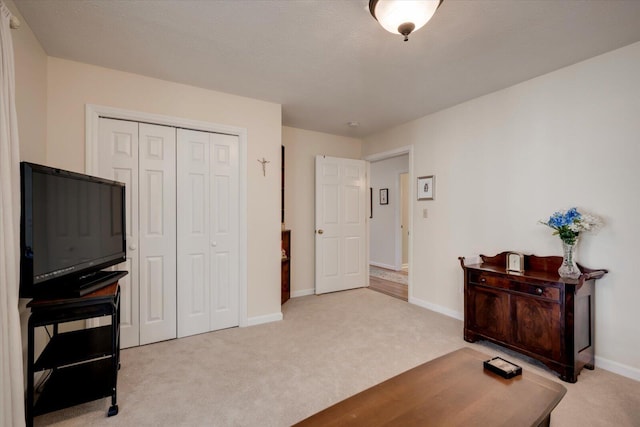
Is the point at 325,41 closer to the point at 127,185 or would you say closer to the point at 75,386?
the point at 127,185

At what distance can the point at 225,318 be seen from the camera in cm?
315

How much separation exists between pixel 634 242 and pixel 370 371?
223 cm

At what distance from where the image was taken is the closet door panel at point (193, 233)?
2.92 m

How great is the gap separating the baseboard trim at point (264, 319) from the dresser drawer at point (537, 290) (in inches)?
94.2

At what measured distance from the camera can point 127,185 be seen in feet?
8.81

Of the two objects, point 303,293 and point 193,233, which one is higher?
point 193,233

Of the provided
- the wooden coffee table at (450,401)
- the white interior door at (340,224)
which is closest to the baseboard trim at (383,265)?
the white interior door at (340,224)

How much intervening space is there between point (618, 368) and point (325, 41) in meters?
3.36

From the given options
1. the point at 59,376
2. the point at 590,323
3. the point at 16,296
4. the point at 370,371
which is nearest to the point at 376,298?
the point at 370,371

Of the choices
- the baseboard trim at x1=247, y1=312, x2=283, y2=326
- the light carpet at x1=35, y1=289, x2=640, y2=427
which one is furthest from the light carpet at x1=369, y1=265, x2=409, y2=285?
the baseboard trim at x1=247, y1=312, x2=283, y2=326

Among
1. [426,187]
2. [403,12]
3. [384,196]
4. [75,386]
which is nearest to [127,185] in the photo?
[75,386]

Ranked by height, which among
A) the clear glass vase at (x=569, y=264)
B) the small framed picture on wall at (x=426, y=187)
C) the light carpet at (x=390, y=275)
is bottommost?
the light carpet at (x=390, y=275)

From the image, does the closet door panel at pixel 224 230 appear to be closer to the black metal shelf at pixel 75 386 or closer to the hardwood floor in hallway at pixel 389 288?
the black metal shelf at pixel 75 386

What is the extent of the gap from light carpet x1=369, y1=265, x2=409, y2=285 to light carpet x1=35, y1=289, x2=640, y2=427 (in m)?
1.95
